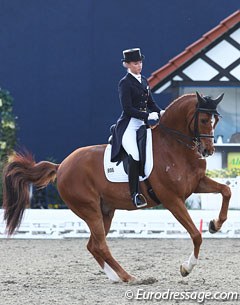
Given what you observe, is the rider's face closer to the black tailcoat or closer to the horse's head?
the black tailcoat

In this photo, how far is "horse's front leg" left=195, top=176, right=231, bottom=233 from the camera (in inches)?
306

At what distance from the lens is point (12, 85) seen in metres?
17.0

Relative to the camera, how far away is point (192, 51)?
48.4 feet

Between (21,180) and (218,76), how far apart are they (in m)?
6.79

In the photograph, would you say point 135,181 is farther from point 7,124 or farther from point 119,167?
point 7,124

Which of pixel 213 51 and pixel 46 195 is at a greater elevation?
pixel 213 51

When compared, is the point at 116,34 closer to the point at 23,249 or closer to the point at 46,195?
the point at 46,195

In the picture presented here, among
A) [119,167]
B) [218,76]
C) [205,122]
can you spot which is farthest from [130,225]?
[205,122]

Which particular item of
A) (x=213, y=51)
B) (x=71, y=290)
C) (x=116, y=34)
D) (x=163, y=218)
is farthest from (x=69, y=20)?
(x=71, y=290)

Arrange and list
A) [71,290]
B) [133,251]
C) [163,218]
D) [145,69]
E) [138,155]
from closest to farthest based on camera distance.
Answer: [71,290] → [138,155] → [133,251] → [163,218] → [145,69]

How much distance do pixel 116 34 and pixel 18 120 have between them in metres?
2.57

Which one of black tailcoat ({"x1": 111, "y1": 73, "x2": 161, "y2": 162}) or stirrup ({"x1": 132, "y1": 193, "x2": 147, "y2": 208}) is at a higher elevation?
black tailcoat ({"x1": 111, "y1": 73, "x2": 161, "y2": 162})

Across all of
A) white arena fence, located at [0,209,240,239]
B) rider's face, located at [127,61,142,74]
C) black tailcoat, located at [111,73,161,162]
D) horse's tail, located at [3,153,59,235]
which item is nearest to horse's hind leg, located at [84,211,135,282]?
black tailcoat, located at [111,73,161,162]

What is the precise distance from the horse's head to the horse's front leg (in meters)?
0.35
